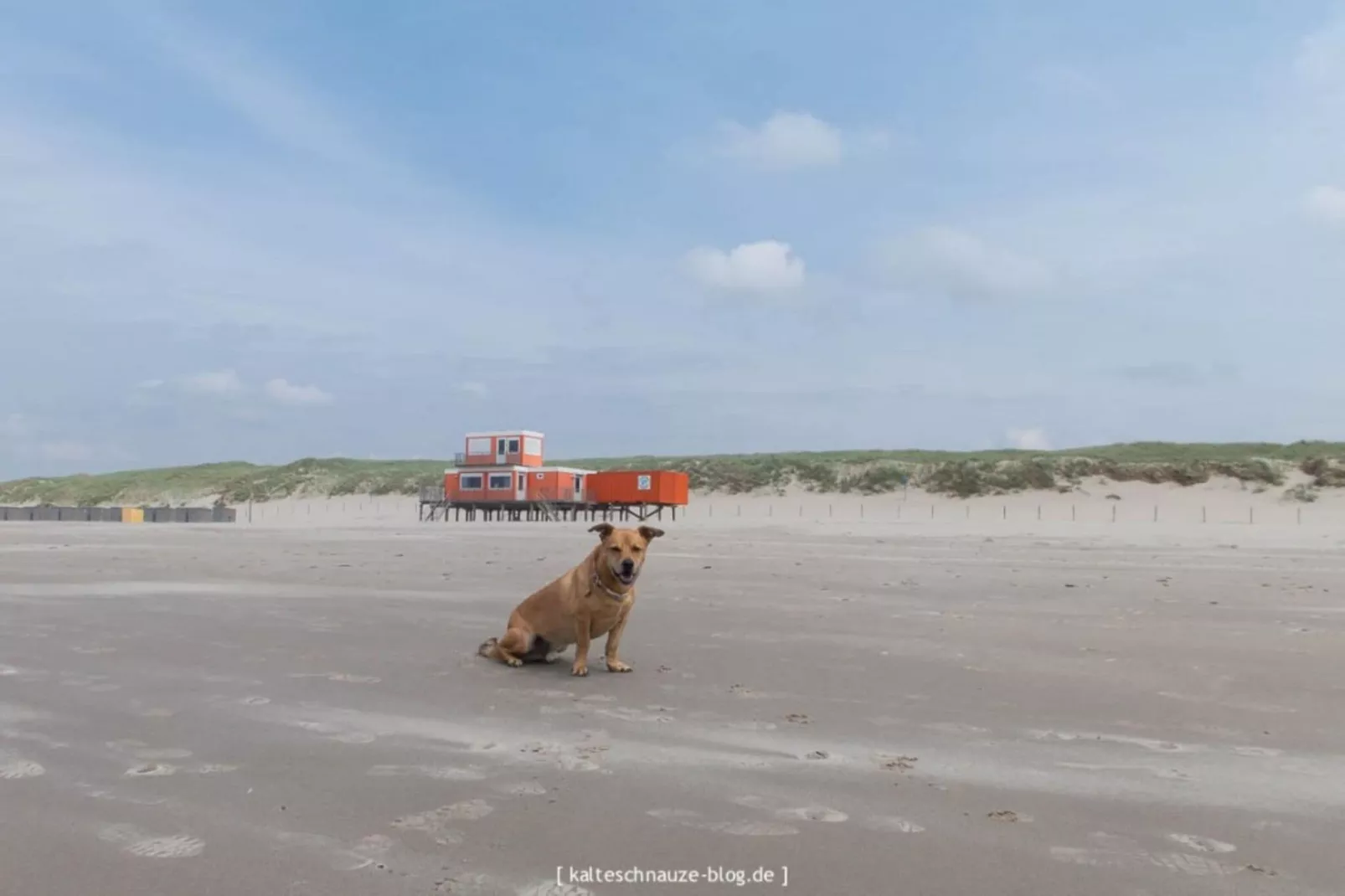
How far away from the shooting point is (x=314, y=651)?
6336 mm

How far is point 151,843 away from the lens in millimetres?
→ 2822

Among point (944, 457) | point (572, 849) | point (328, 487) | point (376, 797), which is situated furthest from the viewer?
point (328, 487)

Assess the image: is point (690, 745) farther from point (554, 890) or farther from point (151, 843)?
point (151, 843)

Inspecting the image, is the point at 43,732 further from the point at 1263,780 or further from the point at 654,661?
the point at 1263,780

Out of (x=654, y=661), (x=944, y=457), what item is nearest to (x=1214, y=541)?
(x=654, y=661)

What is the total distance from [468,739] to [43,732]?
1.91 m

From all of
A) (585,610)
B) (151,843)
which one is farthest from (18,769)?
(585,610)

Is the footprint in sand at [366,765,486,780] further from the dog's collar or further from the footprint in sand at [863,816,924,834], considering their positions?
the dog's collar

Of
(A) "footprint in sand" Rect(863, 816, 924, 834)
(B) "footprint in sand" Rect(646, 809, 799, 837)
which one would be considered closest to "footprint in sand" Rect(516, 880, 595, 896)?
(B) "footprint in sand" Rect(646, 809, 799, 837)

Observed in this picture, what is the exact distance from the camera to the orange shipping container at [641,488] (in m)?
44.6

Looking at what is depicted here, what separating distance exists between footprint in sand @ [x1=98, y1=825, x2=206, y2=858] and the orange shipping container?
41314mm

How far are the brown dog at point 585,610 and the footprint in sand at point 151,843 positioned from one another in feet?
9.92

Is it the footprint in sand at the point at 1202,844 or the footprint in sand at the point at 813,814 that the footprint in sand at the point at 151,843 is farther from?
the footprint in sand at the point at 1202,844

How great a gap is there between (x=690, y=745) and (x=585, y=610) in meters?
1.83
